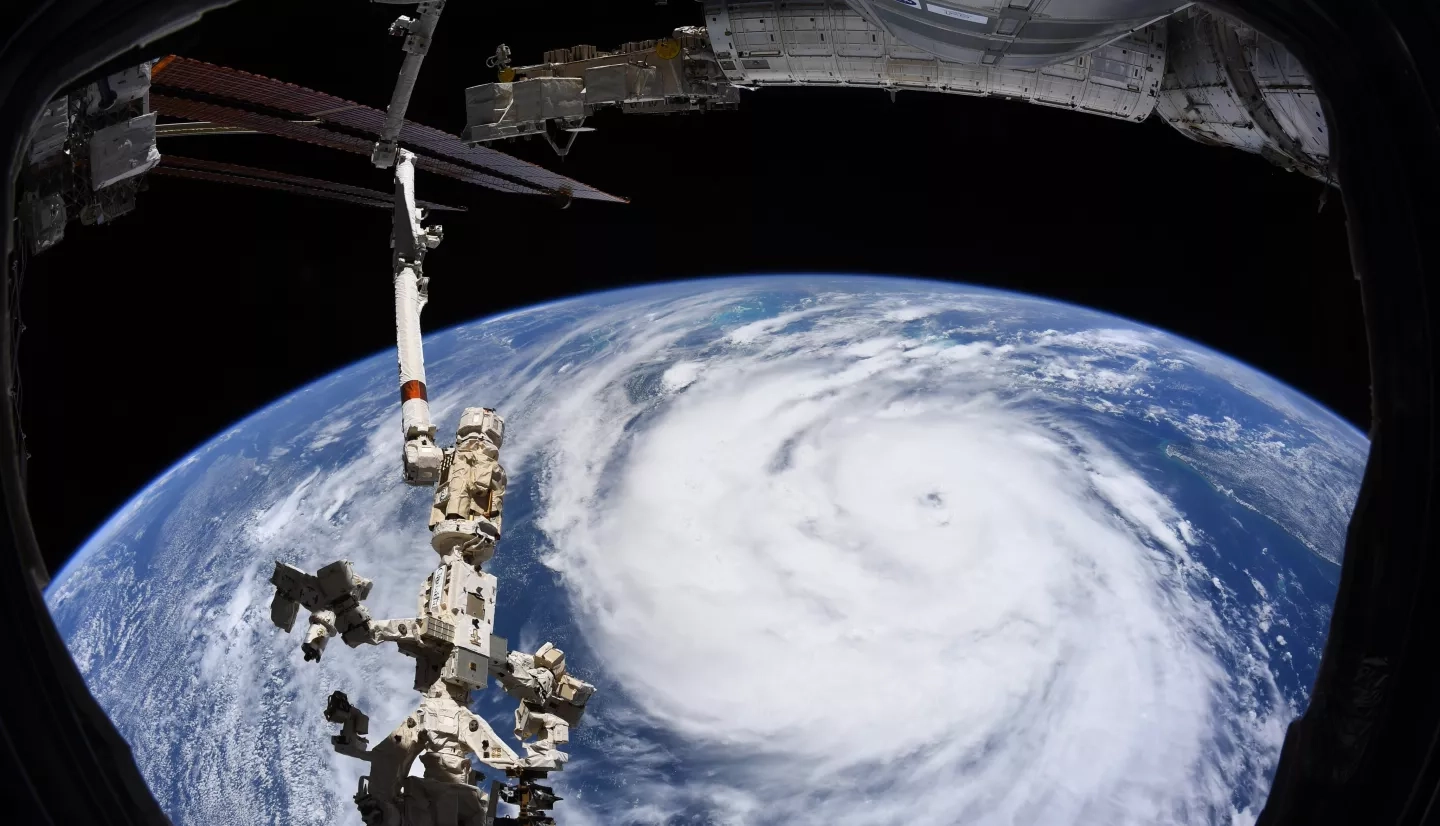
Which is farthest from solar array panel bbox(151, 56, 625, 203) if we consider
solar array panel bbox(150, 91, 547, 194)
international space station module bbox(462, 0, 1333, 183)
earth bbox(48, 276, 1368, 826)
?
earth bbox(48, 276, 1368, 826)


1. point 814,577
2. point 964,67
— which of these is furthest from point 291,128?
point 814,577

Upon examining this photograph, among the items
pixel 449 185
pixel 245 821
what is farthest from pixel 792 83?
pixel 245 821

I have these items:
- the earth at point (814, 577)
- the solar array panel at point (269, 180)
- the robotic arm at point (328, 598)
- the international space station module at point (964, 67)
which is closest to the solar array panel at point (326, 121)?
the international space station module at point (964, 67)

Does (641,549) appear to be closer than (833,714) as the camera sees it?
No

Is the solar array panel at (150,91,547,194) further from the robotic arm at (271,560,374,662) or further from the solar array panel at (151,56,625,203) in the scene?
the robotic arm at (271,560,374,662)

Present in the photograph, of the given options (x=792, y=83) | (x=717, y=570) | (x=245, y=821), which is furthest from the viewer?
(x=717, y=570)

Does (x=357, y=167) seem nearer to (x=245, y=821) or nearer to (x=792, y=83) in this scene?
(x=792, y=83)

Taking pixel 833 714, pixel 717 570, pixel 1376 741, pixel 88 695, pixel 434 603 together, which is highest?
pixel 88 695
